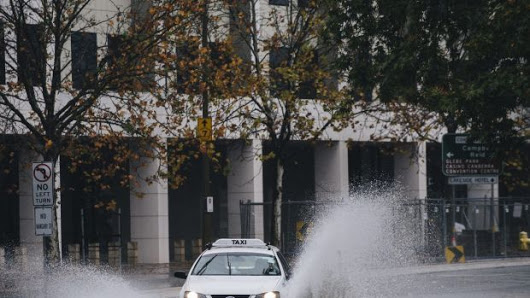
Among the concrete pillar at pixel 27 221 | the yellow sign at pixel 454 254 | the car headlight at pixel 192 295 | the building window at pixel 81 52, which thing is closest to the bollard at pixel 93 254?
the concrete pillar at pixel 27 221

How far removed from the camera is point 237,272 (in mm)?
19906

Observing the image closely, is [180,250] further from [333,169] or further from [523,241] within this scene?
[523,241]

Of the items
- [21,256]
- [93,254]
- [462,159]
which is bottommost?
[93,254]

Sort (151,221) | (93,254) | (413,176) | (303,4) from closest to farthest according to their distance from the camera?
(303,4) → (93,254) → (151,221) → (413,176)

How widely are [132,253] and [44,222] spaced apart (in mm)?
17896

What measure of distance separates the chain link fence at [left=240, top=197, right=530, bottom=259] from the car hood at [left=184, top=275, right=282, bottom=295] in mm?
18169

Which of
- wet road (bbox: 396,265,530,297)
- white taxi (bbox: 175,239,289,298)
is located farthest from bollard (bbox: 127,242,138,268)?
white taxi (bbox: 175,239,289,298)

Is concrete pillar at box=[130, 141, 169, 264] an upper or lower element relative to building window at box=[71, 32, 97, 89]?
lower

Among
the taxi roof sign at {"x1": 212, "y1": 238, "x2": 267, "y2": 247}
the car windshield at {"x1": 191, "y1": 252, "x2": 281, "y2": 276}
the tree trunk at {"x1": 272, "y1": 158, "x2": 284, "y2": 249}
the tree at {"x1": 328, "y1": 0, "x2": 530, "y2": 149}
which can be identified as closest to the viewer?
the car windshield at {"x1": 191, "y1": 252, "x2": 281, "y2": 276}

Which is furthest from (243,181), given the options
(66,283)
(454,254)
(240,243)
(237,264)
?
(237,264)

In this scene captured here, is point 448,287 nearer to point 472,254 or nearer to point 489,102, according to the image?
point 489,102

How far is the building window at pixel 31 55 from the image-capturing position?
26969 mm

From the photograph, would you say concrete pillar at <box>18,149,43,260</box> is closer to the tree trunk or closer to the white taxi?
the tree trunk

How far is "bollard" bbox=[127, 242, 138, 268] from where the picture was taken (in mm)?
41500
